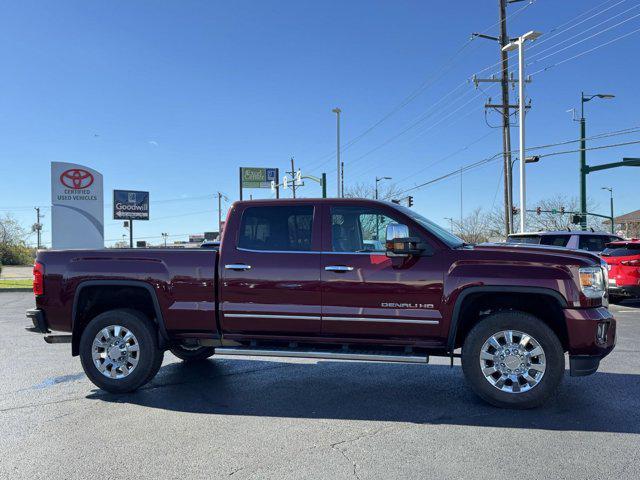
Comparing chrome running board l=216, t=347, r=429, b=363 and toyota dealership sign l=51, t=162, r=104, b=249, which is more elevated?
toyota dealership sign l=51, t=162, r=104, b=249

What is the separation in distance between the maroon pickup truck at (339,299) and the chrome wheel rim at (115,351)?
0.04 feet

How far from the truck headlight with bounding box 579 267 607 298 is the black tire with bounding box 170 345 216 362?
14.5 feet

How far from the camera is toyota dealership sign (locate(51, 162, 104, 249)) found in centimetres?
1936

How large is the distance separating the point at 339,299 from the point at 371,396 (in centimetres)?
111

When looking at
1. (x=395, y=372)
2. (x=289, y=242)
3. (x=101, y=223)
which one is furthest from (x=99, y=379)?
(x=101, y=223)

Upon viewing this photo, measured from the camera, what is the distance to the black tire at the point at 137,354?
17.5ft

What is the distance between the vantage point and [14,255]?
146 feet

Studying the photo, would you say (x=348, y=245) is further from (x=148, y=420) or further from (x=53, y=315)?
(x=53, y=315)

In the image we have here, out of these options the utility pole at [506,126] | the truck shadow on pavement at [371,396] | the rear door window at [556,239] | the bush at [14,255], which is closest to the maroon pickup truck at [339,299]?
the truck shadow on pavement at [371,396]

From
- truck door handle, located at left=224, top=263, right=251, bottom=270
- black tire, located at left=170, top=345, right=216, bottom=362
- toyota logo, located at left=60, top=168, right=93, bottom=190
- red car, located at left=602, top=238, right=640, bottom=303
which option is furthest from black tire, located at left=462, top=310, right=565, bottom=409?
toyota logo, located at left=60, top=168, right=93, bottom=190

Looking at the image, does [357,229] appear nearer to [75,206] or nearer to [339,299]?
[339,299]

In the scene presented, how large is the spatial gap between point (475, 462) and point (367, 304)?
1.76 metres

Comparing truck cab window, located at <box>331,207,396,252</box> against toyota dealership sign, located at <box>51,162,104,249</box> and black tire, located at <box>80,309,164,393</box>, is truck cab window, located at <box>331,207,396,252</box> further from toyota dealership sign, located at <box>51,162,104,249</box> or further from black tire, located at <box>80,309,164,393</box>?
toyota dealership sign, located at <box>51,162,104,249</box>

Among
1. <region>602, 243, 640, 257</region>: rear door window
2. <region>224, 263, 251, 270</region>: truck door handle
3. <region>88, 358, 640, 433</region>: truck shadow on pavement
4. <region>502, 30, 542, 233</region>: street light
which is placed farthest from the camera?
<region>502, 30, 542, 233</region>: street light
